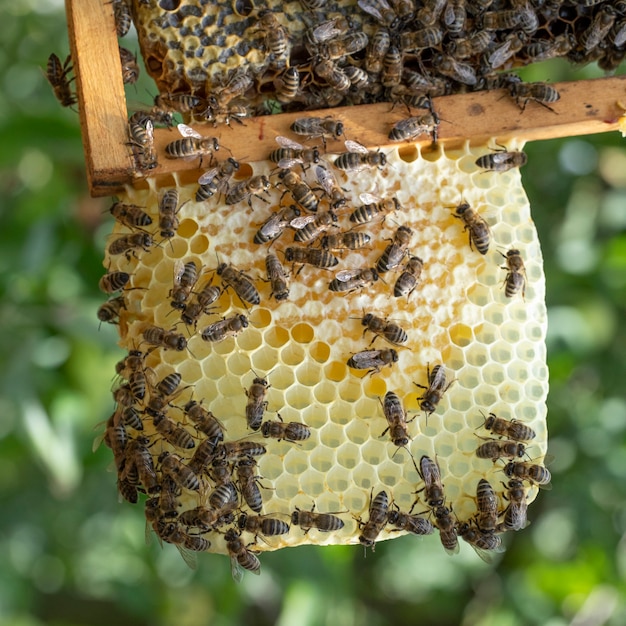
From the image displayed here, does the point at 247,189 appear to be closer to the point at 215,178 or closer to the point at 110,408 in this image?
the point at 215,178

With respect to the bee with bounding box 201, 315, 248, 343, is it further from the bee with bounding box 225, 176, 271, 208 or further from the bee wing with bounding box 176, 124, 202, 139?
the bee wing with bounding box 176, 124, 202, 139

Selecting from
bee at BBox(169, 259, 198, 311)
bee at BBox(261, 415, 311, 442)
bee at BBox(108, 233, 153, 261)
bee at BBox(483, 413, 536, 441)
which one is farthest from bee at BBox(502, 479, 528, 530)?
bee at BBox(108, 233, 153, 261)

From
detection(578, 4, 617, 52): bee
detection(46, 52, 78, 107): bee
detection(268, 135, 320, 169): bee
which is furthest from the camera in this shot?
detection(46, 52, 78, 107): bee

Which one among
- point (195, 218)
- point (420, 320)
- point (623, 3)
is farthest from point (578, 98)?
point (195, 218)

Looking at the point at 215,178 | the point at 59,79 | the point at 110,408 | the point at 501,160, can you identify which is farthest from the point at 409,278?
the point at 110,408

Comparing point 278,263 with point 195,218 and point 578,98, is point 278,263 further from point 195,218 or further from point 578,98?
point 578,98

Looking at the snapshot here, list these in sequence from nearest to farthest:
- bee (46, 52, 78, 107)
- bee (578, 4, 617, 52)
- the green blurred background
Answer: bee (578, 4, 617, 52) < bee (46, 52, 78, 107) < the green blurred background

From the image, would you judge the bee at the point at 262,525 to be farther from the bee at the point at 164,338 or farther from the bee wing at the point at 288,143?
the bee wing at the point at 288,143
